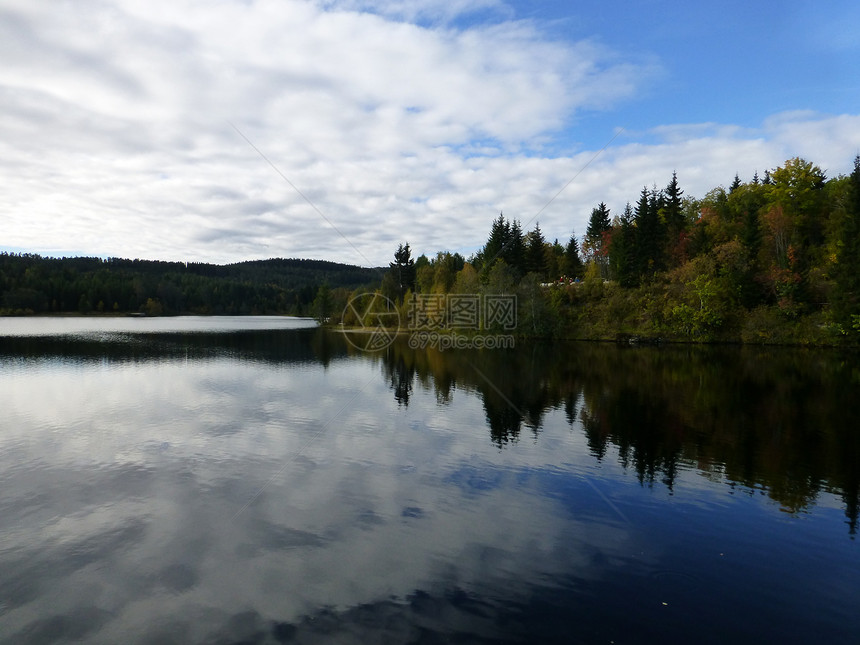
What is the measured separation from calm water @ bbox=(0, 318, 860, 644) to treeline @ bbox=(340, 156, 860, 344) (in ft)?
113

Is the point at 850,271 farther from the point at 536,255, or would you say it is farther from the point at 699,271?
the point at 536,255

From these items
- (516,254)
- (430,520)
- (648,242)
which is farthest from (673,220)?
(430,520)

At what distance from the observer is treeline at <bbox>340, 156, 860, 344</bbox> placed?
51500mm

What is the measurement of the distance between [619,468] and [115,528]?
41.0 ft

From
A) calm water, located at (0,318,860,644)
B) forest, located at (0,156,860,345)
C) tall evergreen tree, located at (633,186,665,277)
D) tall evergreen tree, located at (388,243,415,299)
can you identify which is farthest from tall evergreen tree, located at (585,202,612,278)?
calm water, located at (0,318,860,644)

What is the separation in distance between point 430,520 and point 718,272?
60063 millimetres

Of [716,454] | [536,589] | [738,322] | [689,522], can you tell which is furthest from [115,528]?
[738,322]

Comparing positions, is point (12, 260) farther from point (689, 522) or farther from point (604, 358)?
point (689, 522)

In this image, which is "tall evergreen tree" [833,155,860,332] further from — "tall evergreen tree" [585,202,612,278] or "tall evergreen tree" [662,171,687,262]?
"tall evergreen tree" [585,202,612,278]

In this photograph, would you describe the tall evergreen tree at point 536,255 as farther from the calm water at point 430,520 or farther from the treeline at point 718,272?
the calm water at point 430,520

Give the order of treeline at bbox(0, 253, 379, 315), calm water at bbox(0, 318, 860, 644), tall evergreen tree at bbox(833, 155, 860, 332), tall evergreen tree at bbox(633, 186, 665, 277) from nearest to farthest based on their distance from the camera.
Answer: calm water at bbox(0, 318, 860, 644), tall evergreen tree at bbox(833, 155, 860, 332), tall evergreen tree at bbox(633, 186, 665, 277), treeline at bbox(0, 253, 379, 315)

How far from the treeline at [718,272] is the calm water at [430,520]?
34.4 metres

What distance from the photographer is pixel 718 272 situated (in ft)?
191

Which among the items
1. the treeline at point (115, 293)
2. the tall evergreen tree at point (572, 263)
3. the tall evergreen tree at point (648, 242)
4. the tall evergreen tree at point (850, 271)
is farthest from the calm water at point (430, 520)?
the treeline at point (115, 293)
